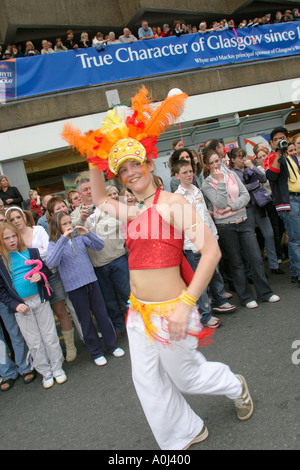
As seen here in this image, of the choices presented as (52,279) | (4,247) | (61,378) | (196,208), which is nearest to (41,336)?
(61,378)

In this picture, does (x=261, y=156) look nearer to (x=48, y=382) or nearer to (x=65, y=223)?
(x=65, y=223)

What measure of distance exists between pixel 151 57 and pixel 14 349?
9.96m

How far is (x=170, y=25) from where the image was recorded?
14.3 m

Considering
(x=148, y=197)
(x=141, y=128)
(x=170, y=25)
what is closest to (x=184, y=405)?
(x=148, y=197)

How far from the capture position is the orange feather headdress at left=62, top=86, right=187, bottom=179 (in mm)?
2135

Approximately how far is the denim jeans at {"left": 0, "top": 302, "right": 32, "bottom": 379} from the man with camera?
11.4 ft

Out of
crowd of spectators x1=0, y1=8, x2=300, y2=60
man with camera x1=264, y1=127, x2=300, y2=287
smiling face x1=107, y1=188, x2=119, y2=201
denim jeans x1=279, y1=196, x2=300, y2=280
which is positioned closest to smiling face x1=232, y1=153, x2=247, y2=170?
man with camera x1=264, y1=127, x2=300, y2=287

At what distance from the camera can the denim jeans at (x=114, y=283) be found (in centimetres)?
444

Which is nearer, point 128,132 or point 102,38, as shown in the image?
point 128,132

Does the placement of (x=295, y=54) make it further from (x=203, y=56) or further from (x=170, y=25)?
(x=170, y=25)

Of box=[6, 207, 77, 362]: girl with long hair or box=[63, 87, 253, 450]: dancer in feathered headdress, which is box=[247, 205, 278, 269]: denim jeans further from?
box=[63, 87, 253, 450]: dancer in feathered headdress

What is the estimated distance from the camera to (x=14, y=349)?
402 centimetres

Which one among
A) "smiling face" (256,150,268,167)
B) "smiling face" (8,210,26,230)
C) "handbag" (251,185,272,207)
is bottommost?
"handbag" (251,185,272,207)

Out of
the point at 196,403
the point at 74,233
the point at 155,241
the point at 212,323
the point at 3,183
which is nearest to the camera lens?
the point at 155,241
